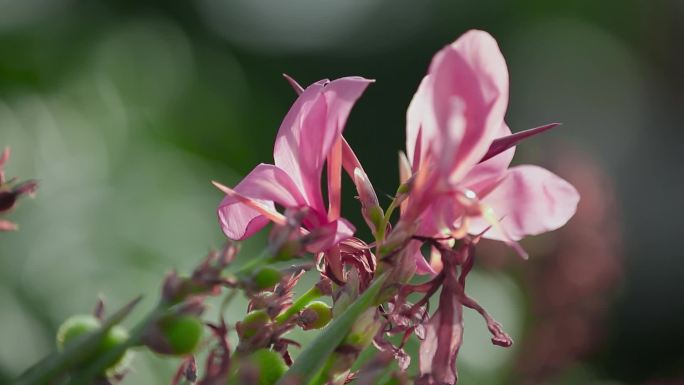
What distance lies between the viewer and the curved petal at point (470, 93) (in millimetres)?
766

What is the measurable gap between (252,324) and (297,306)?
6 centimetres

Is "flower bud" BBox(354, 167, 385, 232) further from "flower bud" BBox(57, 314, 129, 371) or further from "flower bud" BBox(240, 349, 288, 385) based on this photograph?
"flower bud" BBox(57, 314, 129, 371)

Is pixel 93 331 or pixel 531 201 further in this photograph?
pixel 531 201

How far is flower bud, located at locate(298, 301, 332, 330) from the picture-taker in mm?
826

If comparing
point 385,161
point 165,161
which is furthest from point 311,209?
point 385,161

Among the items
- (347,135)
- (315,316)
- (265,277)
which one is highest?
(265,277)

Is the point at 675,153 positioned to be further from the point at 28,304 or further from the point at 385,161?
the point at 28,304

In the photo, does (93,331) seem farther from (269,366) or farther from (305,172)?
(305,172)

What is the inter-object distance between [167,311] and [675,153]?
639cm

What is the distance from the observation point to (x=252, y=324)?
77 centimetres

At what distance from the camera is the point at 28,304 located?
7.43 feet

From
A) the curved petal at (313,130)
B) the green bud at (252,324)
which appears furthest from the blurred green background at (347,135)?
the curved petal at (313,130)

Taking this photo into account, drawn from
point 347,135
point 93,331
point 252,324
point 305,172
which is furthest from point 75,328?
point 347,135

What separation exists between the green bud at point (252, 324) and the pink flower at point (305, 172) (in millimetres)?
62
